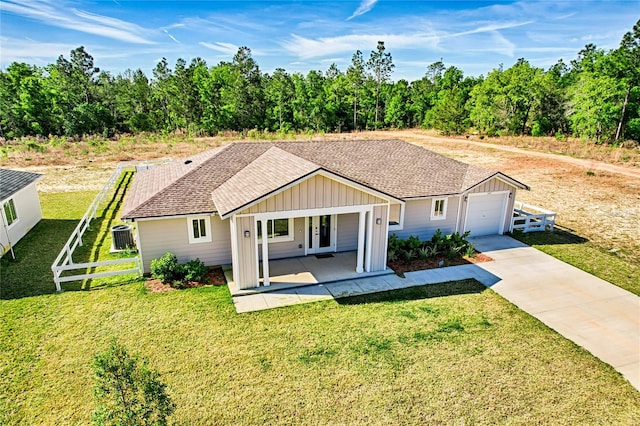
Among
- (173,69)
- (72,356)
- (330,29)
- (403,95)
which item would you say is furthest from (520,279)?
(403,95)

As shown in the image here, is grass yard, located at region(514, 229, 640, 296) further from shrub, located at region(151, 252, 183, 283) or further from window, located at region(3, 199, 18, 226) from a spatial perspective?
window, located at region(3, 199, 18, 226)

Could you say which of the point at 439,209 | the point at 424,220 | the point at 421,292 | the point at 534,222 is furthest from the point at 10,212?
the point at 534,222

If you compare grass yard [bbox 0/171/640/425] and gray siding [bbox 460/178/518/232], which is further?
gray siding [bbox 460/178/518/232]

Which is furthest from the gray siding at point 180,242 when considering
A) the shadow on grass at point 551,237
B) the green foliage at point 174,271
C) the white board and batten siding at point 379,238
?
the shadow on grass at point 551,237

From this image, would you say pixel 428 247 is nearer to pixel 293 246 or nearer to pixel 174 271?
pixel 293 246

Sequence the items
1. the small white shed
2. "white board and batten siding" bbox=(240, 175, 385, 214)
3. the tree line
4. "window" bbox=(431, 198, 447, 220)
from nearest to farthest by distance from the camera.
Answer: "white board and batten siding" bbox=(240, 175, 385, 214) < the small white shed < "window" bbox=(431, 198, 447, 220) < the tree line

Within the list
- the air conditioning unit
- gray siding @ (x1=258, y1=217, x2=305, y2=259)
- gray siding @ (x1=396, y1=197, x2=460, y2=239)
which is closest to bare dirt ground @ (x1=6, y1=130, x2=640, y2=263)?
gray siding @ (x1=396, y1=197, x2=460, y2=239)

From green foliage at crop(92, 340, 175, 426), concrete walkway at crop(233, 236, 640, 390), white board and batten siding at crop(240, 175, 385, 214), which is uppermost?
white board and batten siding at crop(240, 175, 385, 214)
